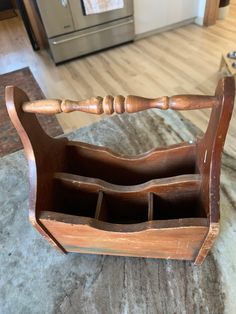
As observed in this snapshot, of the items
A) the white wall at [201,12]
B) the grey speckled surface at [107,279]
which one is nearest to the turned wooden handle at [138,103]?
the grey speckled surface at [107,279]

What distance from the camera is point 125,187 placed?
0.81m

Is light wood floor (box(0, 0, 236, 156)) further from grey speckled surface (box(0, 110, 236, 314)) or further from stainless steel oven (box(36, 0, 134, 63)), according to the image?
grey speckled surface (box(0, 110, 236, 314))

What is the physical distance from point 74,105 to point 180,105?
244mm

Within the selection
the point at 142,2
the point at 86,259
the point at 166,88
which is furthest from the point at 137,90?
the point at 86,259

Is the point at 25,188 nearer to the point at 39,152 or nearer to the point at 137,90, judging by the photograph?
the point at 39,152

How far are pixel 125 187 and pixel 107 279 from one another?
36 cm

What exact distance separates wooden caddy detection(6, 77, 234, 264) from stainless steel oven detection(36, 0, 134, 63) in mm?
1528

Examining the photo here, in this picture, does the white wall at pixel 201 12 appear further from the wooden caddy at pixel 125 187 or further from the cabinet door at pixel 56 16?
the wooden caddy at pixel 125 187

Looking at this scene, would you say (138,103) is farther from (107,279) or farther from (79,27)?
(79,27)

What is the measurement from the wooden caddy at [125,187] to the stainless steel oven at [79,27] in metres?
1.53

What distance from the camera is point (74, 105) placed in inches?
23.0

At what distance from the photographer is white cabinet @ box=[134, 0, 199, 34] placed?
2.26 metres

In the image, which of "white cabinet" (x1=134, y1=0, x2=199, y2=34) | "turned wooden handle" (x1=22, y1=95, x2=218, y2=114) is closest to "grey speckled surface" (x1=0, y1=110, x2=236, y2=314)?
"turned wooden handle" (x1=22, y1=95, x2=218, y2=114)

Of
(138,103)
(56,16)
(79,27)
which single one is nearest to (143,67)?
(79,27)
